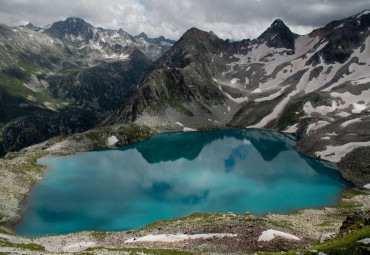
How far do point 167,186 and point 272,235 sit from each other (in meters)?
A: 48.1

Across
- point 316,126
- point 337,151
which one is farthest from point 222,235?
point 316,126

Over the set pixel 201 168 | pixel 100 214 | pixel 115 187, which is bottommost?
pixel 100 214

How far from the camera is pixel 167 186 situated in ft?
275

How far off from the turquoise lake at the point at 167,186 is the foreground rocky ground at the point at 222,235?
17.4 feet

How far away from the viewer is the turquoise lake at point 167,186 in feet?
212

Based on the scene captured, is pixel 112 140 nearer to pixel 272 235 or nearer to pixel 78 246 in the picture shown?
pixel 78 246

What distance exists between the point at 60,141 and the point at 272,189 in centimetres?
10882

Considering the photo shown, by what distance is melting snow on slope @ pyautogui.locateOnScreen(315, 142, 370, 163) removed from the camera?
357ft

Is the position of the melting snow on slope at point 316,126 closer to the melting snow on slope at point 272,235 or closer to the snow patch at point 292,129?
the snow patch at point 292,129

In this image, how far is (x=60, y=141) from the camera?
143 metres

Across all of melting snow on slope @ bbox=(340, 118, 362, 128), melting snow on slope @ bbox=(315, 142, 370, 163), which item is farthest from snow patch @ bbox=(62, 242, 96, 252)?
melting snow on slope @ bbox=(340, 118, 362, 128)

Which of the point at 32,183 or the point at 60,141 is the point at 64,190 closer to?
the point at 32,183

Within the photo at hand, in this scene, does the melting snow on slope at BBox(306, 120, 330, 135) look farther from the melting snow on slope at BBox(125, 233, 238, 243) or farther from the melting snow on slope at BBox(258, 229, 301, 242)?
the melting snow on slope at BBox(125, 233, 238, 243)

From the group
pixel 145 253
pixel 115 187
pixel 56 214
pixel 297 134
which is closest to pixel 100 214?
pixel 56 214
